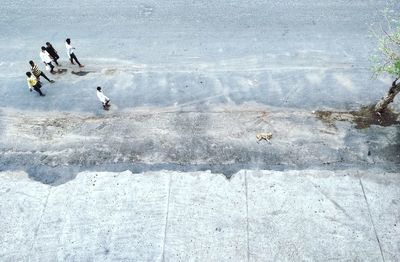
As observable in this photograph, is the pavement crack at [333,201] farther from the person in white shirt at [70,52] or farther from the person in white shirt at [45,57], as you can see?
the person in white shirt at [45,57]

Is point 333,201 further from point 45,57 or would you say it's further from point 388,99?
point 45,57

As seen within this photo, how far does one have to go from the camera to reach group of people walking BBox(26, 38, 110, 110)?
1205 cm

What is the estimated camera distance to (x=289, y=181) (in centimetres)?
984

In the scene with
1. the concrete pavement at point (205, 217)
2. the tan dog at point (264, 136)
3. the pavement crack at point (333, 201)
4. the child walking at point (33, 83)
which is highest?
the child walking at point (33, 83)

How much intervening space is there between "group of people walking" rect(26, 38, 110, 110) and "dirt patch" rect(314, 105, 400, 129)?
19.9 feet

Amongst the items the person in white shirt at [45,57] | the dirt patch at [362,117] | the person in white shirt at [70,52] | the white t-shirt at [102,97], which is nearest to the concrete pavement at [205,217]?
the dirt patch at [362,117]

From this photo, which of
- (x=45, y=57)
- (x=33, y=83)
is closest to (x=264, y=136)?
(x=33, y=83)

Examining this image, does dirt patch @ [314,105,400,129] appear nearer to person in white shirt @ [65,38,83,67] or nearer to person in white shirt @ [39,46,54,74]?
person in white shirt @ [65,38,83,67]

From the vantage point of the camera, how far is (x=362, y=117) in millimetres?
11133

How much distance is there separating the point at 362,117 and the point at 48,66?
31.6 feet

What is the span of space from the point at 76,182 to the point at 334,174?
6.35m

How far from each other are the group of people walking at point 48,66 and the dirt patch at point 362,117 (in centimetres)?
607

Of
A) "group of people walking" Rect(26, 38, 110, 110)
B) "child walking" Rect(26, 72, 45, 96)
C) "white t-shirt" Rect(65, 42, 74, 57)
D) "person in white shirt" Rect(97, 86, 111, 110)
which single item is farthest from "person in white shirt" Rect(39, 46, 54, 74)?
"person in white shirt" Rect(97, 86, 111, 110)

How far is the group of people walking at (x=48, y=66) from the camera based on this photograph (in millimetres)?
12055
